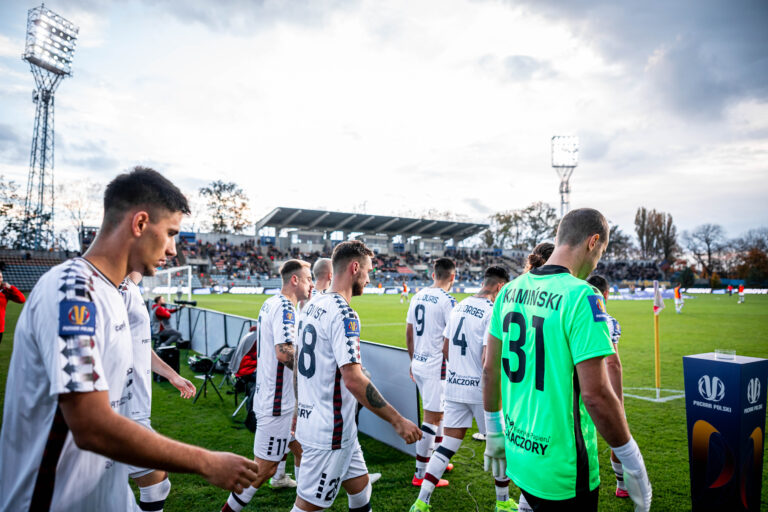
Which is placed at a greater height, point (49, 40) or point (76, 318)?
point (49, 40)

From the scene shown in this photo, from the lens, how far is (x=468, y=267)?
212 feet

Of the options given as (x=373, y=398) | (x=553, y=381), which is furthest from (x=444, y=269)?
(x=553, y=381)

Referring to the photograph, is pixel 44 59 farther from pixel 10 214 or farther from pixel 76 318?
pixel 76 318

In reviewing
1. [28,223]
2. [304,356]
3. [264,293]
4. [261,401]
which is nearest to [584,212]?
[304,356]

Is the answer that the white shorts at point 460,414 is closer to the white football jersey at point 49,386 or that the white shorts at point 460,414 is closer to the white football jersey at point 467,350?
the white football jersey at point 467,350

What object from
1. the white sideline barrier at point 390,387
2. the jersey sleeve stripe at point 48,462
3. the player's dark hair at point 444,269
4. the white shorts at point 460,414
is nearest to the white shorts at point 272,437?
the white shorts at point 460,414

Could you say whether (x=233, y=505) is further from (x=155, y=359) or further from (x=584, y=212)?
(x=584, y=212)

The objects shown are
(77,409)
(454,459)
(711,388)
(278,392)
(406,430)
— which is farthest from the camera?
(454,459)

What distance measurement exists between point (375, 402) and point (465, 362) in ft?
7.15

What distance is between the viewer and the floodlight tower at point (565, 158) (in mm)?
48188

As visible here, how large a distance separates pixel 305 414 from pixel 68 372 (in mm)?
2027

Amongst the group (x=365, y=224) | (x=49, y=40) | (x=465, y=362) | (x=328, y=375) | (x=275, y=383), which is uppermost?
(x=49, y=40)

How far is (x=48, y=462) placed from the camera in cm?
149

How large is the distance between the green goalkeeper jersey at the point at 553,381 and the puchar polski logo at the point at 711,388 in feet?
6.92
